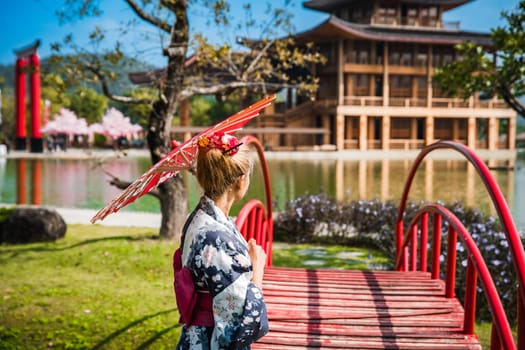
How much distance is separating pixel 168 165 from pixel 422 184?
18049mm

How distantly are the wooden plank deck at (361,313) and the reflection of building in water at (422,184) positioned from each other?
27.1 ft

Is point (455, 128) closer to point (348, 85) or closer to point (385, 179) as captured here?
point (348, 85)

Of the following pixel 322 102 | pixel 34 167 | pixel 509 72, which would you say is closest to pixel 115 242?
pixel 509 72

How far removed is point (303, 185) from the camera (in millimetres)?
17750

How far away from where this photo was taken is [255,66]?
783 cm

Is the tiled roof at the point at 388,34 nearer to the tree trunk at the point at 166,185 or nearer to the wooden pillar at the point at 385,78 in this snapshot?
the wooden pillar at the point at 385,78

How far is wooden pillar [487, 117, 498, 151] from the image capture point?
37.8 m

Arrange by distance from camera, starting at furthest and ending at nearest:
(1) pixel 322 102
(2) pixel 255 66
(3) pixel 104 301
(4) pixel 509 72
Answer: (1) pixel 322 102
(2) pixel 255 66
(4) pixel 509 72
(3) pixel 104 301

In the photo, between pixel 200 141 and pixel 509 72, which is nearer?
pixel 200 141

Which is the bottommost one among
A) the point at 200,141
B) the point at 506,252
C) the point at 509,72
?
the point at 506,252

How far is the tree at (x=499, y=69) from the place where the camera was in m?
6.31

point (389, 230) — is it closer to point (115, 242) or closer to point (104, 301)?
point (115, 242)

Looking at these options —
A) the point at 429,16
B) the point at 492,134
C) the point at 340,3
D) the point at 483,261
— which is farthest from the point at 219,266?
the point at 429,16

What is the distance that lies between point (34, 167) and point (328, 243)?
20.9 metres
